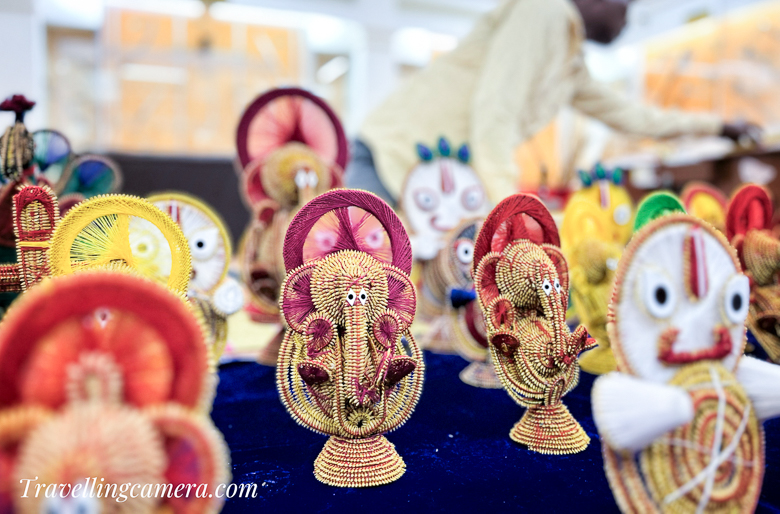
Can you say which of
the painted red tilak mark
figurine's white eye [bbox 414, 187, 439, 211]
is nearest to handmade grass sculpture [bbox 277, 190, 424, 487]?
the painted red tilak mark

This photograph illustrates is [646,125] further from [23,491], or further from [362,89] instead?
[362,89]

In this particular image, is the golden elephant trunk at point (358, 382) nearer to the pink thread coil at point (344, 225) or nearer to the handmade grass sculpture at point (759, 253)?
the pink thread coil at point (344, 225)

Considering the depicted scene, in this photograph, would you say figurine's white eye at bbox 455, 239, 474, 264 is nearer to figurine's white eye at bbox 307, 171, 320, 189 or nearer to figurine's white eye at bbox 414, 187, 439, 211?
figurine's white eye at bbox 414, 187, 439, 211

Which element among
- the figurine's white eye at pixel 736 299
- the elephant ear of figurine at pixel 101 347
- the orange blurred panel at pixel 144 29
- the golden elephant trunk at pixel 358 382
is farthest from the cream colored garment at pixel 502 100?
the orange blurred panel at pixel 144 29

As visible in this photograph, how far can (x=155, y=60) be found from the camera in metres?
6.24

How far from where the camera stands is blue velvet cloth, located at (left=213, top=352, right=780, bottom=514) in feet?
3.58

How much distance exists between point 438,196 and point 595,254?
25.9 inches

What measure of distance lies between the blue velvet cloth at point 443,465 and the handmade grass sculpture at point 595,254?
18 centimetres

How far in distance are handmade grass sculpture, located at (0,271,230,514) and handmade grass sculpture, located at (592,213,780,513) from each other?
574 millimetres

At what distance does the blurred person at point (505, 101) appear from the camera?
2463mm

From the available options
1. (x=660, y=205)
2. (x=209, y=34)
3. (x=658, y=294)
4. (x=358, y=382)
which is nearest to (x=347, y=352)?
(x=358, y=382)

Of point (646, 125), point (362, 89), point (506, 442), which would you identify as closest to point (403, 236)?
point (506, 442)

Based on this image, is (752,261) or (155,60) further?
(155,60)

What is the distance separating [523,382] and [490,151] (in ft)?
4.30
